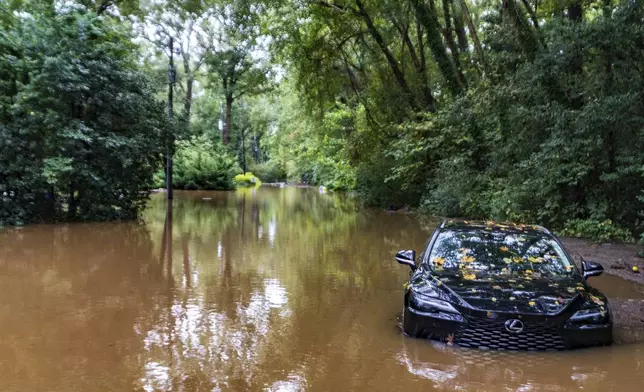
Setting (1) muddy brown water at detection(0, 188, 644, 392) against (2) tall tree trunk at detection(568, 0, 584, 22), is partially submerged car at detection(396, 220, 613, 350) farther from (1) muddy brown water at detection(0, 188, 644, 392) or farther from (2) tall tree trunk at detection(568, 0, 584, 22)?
(2) tall tree trunk at detection(568, 0, 584, 22)

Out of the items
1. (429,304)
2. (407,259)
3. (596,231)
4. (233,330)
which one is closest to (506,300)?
(429,304)

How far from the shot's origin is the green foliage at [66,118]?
47.4 ft

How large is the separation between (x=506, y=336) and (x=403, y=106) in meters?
20.5

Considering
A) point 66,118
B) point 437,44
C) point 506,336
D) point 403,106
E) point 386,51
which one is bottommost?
point 506,336

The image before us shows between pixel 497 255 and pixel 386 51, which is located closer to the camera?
pixel 497 255

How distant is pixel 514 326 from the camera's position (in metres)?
4.82

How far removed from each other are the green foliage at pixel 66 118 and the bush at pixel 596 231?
12.7 metres

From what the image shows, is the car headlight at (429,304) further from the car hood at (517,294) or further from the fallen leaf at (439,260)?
the fallen leaf at (439,260)

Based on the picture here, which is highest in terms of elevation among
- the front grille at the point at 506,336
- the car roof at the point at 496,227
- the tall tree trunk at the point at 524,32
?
the tall tree trunk at the point at 524,32

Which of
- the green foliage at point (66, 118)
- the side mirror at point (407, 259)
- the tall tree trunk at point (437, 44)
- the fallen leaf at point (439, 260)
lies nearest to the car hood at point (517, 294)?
the fallen leaf at point (439, 260)

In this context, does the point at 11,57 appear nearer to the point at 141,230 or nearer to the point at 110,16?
the point at 141,230

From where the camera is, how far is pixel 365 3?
21.9 m

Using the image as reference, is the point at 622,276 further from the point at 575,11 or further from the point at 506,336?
the point at 575,11

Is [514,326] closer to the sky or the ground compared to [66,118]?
closer to the ground
